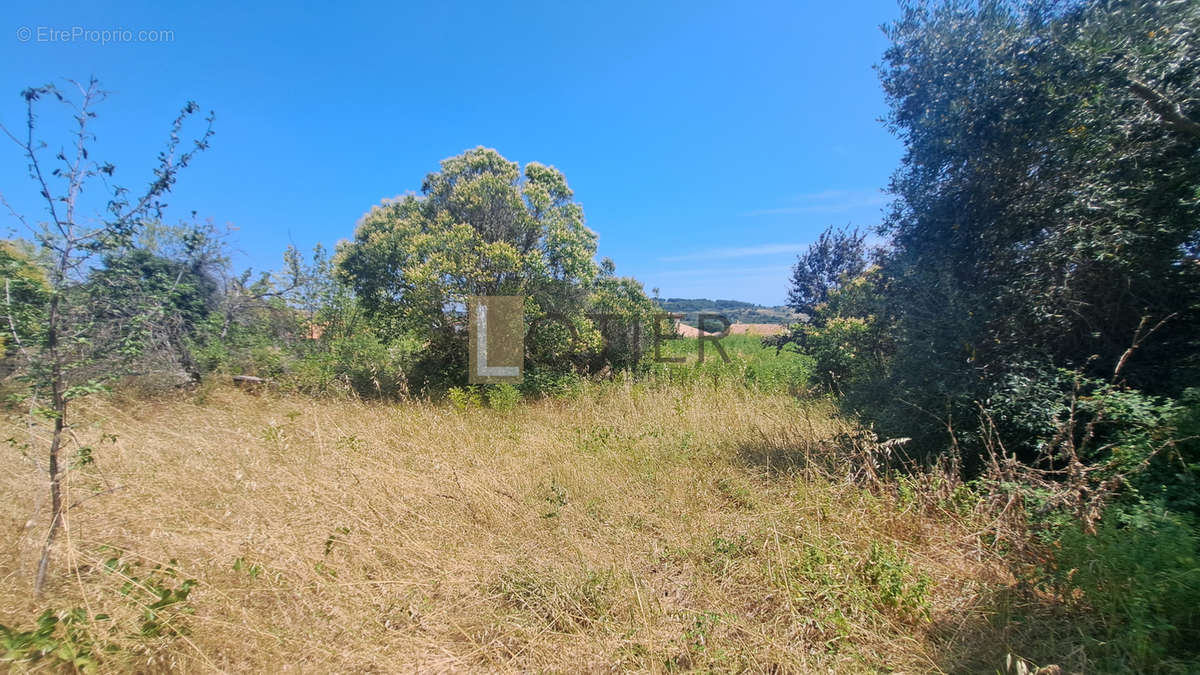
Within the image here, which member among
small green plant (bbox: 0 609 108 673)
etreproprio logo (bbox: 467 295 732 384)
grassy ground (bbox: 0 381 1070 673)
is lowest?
grassy ground (bbox: 0 381 1070 673)

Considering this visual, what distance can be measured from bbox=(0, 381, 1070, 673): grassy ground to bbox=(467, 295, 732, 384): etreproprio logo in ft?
9.19

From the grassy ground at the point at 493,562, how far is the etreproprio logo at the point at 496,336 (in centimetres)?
280

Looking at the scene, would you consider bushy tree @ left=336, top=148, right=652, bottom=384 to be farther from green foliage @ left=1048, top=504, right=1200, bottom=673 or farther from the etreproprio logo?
green foliage @ left=1048, top=504, right=1200, bottom=673

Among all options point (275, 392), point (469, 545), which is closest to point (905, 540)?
point (469, 545)

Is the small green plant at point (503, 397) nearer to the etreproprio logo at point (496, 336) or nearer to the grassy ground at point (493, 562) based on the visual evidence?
the etreproprio logo at point (496, 336)

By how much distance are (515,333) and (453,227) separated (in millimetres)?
1992

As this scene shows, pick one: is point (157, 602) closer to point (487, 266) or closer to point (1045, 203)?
point (487, 266)

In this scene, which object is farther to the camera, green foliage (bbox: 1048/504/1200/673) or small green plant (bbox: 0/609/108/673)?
green foliage (bbox: 1048/504/1200/673)

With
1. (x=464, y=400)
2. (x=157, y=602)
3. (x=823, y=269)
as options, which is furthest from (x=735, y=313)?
(x=157, y=602)

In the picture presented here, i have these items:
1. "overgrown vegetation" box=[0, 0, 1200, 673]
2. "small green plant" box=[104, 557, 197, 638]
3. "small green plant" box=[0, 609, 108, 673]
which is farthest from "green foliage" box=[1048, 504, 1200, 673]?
"small green plant" box=[0, 609, 108, 673]

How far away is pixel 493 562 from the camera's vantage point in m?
2.44

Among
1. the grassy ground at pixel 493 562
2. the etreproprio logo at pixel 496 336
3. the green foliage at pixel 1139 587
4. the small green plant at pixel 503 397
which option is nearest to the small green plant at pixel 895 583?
the grassy ground at pixel 493 562

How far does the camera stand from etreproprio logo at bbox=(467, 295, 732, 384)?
650 cm

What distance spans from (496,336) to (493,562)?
4.61 m
